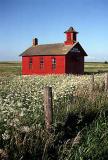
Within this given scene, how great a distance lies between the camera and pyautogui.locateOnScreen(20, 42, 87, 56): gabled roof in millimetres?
41950

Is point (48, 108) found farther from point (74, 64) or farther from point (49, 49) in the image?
point (49, 49)

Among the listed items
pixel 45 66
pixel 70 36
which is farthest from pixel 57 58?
pixel 70 36

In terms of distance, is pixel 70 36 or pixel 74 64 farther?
pixel 74 64

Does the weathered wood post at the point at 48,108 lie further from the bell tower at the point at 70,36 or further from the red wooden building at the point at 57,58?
the bell tower at the point at 70,36

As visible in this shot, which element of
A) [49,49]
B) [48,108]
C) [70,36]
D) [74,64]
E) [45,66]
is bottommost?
[48,108]

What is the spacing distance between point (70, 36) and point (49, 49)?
11.4ft

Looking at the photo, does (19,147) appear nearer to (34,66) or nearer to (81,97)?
(81,97)

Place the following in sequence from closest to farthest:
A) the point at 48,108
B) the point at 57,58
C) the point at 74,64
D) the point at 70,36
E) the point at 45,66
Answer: the point at 48,108
the point at 57,58
the point at 70,36
the point at 74,64
the point at 45,66

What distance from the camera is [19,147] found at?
593 cm

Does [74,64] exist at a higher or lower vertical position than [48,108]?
higher

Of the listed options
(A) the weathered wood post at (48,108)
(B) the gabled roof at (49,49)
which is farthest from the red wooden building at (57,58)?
(A) the weathered wood post at (48,108)

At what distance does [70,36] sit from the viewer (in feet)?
140

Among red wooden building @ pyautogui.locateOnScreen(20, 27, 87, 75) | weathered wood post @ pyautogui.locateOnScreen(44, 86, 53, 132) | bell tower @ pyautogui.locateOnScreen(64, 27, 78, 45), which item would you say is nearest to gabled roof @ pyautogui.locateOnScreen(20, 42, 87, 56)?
red wooden building @ pyautogui.locateOnScreen(20, 27, 87, 75)

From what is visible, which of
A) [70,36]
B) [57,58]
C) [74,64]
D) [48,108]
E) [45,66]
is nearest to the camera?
[48,108]
